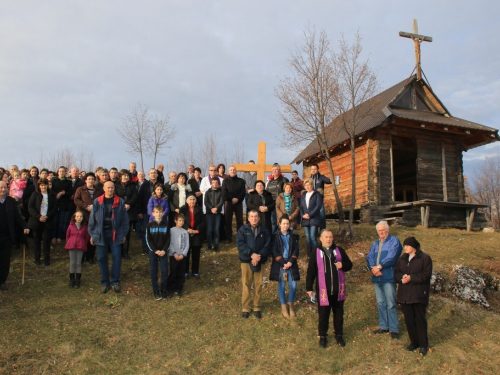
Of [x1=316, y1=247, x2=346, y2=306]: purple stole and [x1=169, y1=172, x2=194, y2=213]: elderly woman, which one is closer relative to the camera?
[x1=316, y1=247, x2=346, y2=306]: purple stole

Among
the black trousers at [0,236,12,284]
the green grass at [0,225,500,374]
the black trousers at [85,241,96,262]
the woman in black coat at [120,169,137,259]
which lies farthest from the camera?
the woman in black coat at [120,169,137,259]

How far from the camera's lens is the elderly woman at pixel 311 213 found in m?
8.35

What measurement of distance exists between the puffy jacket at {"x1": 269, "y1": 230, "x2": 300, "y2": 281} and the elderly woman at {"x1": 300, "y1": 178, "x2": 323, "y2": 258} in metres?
1.50

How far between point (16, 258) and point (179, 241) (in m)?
4.48

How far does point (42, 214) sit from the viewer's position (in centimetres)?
842

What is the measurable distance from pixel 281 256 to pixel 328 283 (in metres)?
1.10

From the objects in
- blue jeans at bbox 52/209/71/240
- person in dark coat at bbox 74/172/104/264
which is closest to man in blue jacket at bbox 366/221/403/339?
person in dark coat at bbox 74/172/104/264

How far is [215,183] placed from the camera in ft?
30.7

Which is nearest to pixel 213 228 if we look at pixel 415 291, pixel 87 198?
pixel 87 198

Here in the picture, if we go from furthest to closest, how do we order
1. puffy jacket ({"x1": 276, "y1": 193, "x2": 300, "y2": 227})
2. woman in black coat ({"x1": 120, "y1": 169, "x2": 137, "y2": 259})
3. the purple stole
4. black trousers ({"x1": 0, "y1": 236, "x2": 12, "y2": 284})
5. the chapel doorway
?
the chapel doorway → woman in black coat ({"x1": 120, "y1": 169, "x2": 137, "y2": 259}) → puffy jacket ({"x1": 276, "y1": 193, "x2": 300, "y2": 227}) → black trousers ({"x1": 0, "y1": 236, "x2": 12, "y2": 284}) → the purple stole

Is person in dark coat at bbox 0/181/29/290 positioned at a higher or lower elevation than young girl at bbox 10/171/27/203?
lower

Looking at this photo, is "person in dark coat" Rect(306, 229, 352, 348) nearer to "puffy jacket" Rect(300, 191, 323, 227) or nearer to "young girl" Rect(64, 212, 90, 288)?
"puffy jacket" Rect(300, 191, 323, 227)

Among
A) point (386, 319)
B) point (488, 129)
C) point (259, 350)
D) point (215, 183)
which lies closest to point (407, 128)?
point (488, 129)

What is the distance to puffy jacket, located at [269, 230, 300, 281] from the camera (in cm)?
663
